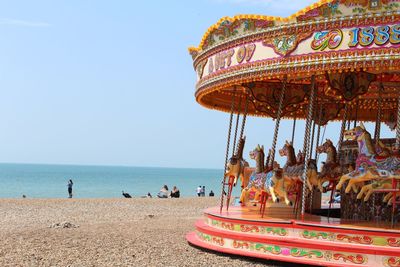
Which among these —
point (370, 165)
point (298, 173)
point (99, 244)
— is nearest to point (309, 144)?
point (298, 173)

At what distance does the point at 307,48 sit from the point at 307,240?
318 centimetres

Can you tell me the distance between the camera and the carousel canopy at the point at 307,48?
32.5ft

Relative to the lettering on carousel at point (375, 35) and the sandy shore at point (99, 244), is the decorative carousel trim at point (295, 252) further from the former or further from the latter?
the lettering on carousel at point (375, 35)

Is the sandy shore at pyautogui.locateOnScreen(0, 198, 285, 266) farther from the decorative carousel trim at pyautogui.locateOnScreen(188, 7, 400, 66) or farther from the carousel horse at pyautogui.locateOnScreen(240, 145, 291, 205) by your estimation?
the decorative carousel trim at pyautogui.locateOnScreen(188, 7, 400, 66)

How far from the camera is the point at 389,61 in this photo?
32.1 ft

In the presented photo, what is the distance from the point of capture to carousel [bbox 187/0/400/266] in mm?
9867

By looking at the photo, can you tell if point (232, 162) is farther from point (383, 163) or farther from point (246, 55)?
point (383, 163)

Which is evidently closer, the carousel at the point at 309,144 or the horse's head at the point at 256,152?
the carousel at the point at 309,144

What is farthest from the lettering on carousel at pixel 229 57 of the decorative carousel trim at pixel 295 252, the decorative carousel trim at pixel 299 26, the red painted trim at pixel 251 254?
the red painted trim at pixel 251 254

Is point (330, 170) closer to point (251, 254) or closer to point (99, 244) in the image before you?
point (251, 254)

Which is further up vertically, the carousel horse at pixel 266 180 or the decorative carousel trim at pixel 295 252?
the carousel horse at pixel 266 180

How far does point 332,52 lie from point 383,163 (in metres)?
1.99

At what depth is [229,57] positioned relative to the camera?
1217 cm

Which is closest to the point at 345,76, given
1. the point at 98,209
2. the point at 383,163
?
the point at 383,163
